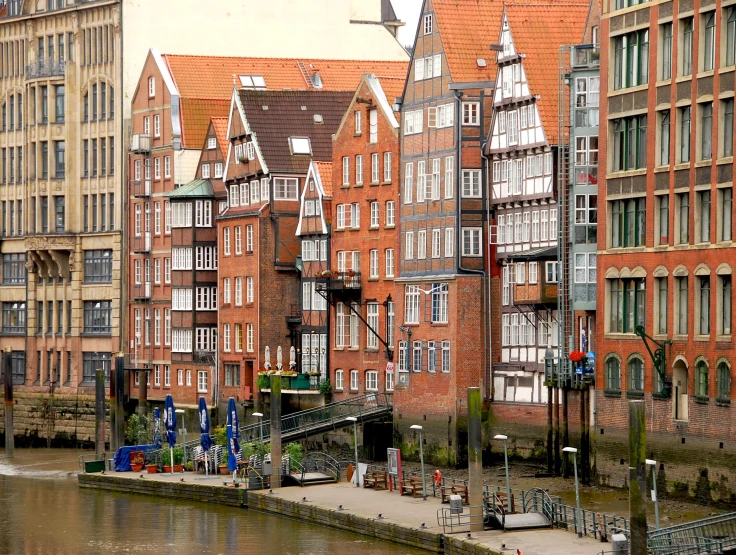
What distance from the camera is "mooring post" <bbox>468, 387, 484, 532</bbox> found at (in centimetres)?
7056

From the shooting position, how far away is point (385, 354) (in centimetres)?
10419

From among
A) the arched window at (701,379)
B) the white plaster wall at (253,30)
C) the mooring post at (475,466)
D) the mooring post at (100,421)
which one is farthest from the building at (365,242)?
the mooring post at (475,466)

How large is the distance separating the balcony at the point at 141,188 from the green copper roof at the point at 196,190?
5680 millimetres

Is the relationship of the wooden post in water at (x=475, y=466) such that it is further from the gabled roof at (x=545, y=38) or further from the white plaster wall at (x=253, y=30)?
the white plaster wall at (x=253, y=30)

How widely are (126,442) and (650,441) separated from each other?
137 feet

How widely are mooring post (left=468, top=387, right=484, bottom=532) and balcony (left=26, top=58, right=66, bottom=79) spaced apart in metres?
67.1

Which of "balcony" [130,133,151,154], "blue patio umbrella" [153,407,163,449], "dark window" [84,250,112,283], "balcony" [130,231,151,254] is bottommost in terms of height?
"blue patio umbrella" [153,407,163,449]

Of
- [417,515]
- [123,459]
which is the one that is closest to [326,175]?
[123,459]

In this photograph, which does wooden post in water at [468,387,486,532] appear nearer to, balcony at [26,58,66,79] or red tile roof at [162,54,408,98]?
red tile roof at [162,54,408,98]

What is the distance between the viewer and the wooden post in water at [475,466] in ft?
232

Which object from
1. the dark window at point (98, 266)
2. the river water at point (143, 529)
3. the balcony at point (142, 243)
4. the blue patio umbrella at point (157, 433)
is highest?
the balcony at point (142, 243)

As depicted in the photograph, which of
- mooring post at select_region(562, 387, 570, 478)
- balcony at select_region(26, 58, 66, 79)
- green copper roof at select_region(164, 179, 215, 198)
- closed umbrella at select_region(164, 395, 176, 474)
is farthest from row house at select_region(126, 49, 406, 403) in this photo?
mooring post at select_region(562, 387, 570, 478)

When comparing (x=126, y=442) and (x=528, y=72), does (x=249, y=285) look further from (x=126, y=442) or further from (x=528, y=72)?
(x=528, y=72)

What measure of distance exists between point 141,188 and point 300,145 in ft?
52.4
